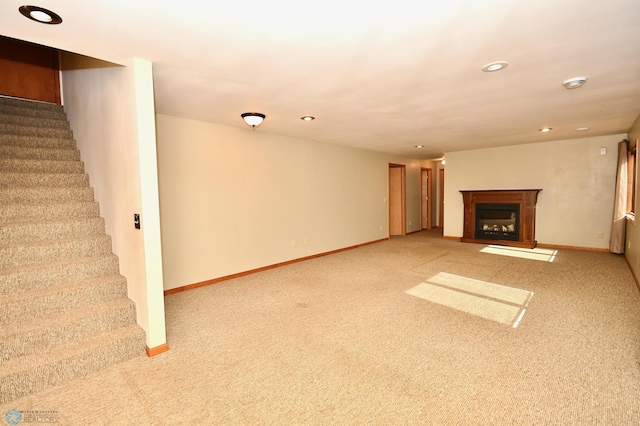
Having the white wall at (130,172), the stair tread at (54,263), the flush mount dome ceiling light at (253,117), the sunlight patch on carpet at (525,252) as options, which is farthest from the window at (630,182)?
the stair tread at (54,263)

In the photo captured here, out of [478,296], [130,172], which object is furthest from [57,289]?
[478,296]

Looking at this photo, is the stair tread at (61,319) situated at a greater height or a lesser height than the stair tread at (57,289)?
lesser

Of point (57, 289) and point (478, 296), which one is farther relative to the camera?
point (478, 296)

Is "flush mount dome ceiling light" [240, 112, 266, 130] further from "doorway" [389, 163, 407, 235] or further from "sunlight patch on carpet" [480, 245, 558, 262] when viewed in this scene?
"doorway" [389, 163, 407, 235]

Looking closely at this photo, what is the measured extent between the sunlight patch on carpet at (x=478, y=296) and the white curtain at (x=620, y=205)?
329 cm

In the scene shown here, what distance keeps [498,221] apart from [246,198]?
227 inches

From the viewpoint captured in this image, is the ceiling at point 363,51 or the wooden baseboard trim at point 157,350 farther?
the wooden baseboard trim at point 157,350

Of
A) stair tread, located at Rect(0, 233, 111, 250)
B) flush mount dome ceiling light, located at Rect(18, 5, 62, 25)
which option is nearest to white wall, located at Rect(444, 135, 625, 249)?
stair tread, located at Rect(0, 233, 111, 250)

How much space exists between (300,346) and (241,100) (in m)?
2.56

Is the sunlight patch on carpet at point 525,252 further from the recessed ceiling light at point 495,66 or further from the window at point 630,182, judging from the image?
the recessed ceiling light at point 495,66

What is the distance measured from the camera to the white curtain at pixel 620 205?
5.33 m

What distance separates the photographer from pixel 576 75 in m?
2.76

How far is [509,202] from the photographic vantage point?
6934 mm

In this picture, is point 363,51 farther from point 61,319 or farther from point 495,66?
point 61,319
